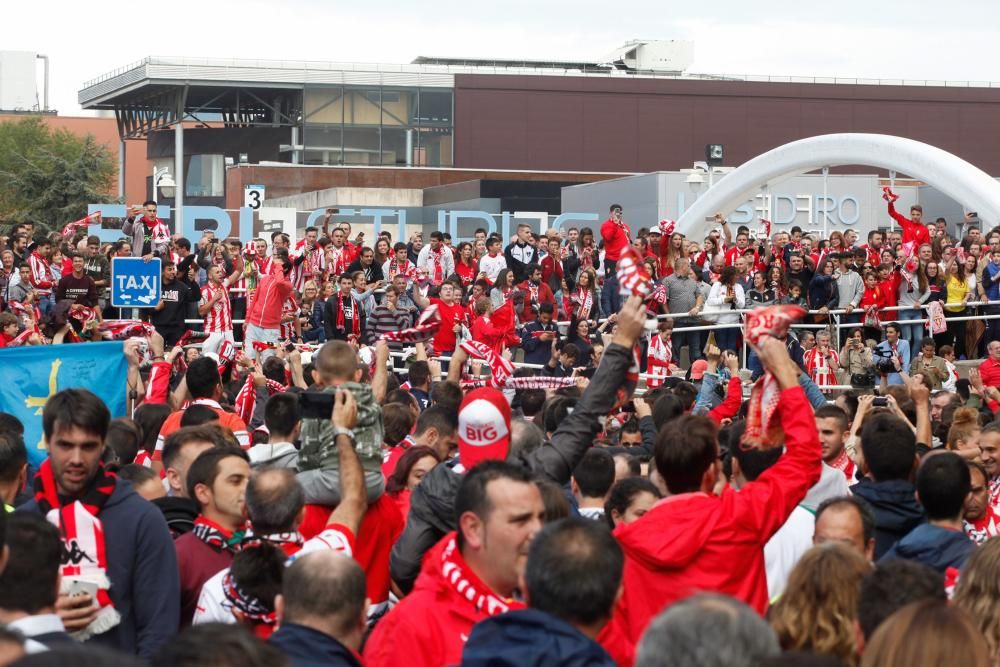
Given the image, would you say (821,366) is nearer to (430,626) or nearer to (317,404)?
(317,404)

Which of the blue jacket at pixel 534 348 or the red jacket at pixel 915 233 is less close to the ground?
the red jacket at pixel 915 233

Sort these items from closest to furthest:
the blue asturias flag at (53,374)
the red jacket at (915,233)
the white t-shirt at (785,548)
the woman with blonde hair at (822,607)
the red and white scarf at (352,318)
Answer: the woman with blonde hair at (822,607)
the white t-shirt at (785,548)
the blue asturias flag at (53,374)
the red and white scarf at (352,318)
the red jacket at (915,233)

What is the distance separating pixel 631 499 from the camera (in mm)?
6582

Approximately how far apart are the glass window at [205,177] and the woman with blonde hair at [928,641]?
67422 mm

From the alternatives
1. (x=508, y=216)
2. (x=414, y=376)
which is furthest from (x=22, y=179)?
(x=414, y=376)

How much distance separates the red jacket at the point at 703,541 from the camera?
16.7 ft

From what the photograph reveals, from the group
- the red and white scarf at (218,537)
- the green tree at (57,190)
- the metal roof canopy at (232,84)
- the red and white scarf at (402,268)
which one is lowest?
the red and white scarf at (218,537)

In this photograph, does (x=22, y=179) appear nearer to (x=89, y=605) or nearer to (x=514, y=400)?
(x=514, y=400)

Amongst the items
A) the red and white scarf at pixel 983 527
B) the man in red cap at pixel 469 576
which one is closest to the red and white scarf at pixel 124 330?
the red and white scarf at pixel 983 527

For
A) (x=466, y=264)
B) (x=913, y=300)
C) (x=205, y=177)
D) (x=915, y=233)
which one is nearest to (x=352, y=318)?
(x=466, y=264)

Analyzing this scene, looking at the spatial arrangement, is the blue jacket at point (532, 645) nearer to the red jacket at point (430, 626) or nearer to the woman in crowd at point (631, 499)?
the red jacket at point (430, 626)

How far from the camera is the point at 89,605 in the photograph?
16.3 ft

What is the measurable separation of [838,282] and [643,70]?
51714 millimetres

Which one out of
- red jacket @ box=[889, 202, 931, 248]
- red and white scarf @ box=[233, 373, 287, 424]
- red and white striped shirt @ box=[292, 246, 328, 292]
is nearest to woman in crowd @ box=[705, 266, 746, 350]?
red jacket @ box=[889, 202, 931, 248]
